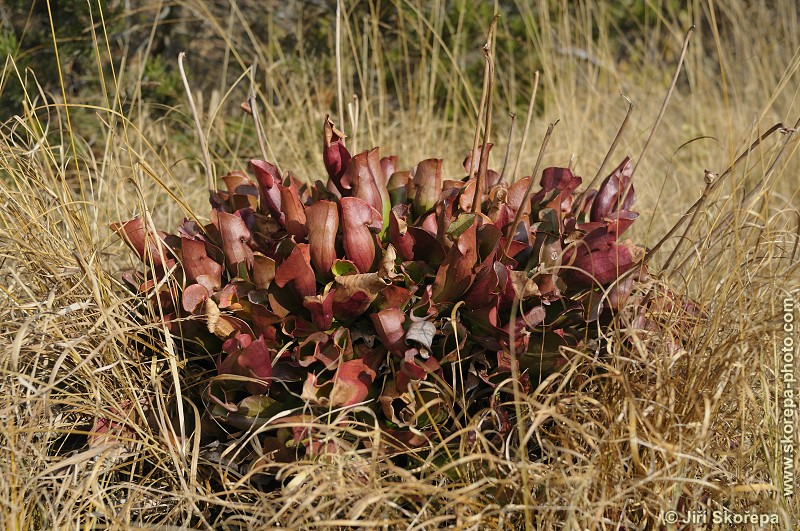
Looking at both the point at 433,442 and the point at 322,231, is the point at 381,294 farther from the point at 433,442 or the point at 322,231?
the point at 433,442

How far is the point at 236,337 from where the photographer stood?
4.32ft

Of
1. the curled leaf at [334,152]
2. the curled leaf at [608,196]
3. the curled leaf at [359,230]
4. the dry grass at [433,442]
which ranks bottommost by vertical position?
the dry grass at [433,442]

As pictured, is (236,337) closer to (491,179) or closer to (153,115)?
(491,179)

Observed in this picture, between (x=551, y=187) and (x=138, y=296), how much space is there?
0.89 metres

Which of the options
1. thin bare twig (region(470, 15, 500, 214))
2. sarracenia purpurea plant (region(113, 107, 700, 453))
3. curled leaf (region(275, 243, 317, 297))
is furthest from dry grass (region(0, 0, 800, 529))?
thin bare twig (region(470, 15, 500, 214))

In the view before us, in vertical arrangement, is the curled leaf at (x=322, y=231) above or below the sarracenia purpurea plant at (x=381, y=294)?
above

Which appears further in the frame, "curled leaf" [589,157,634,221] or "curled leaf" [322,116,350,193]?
"curled leaf" [589,157,634,221]

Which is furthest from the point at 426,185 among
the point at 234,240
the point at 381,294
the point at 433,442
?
the point at 433,442

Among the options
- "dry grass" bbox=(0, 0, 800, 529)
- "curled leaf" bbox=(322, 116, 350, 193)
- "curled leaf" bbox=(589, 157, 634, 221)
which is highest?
"curled leaf" bbox=(322, 116, 350, 193)

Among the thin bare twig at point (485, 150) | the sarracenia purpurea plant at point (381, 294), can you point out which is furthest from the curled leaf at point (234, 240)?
the thin bare twig at point (485, 150)

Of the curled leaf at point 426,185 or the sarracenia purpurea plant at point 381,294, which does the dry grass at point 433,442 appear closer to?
the sarracenia purpurea plant at point 381,294

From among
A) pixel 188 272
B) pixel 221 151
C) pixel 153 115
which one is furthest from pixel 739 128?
pixel 188 272

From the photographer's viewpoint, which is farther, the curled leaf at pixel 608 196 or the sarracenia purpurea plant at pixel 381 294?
the curled leaf at pixel 608 196

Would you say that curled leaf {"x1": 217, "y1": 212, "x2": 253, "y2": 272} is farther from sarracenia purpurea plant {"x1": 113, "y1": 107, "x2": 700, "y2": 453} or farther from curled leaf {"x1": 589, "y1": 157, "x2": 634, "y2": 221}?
curled leaf {"x1": 589, "y1": 157, "x2": 634, "y2": 221}
